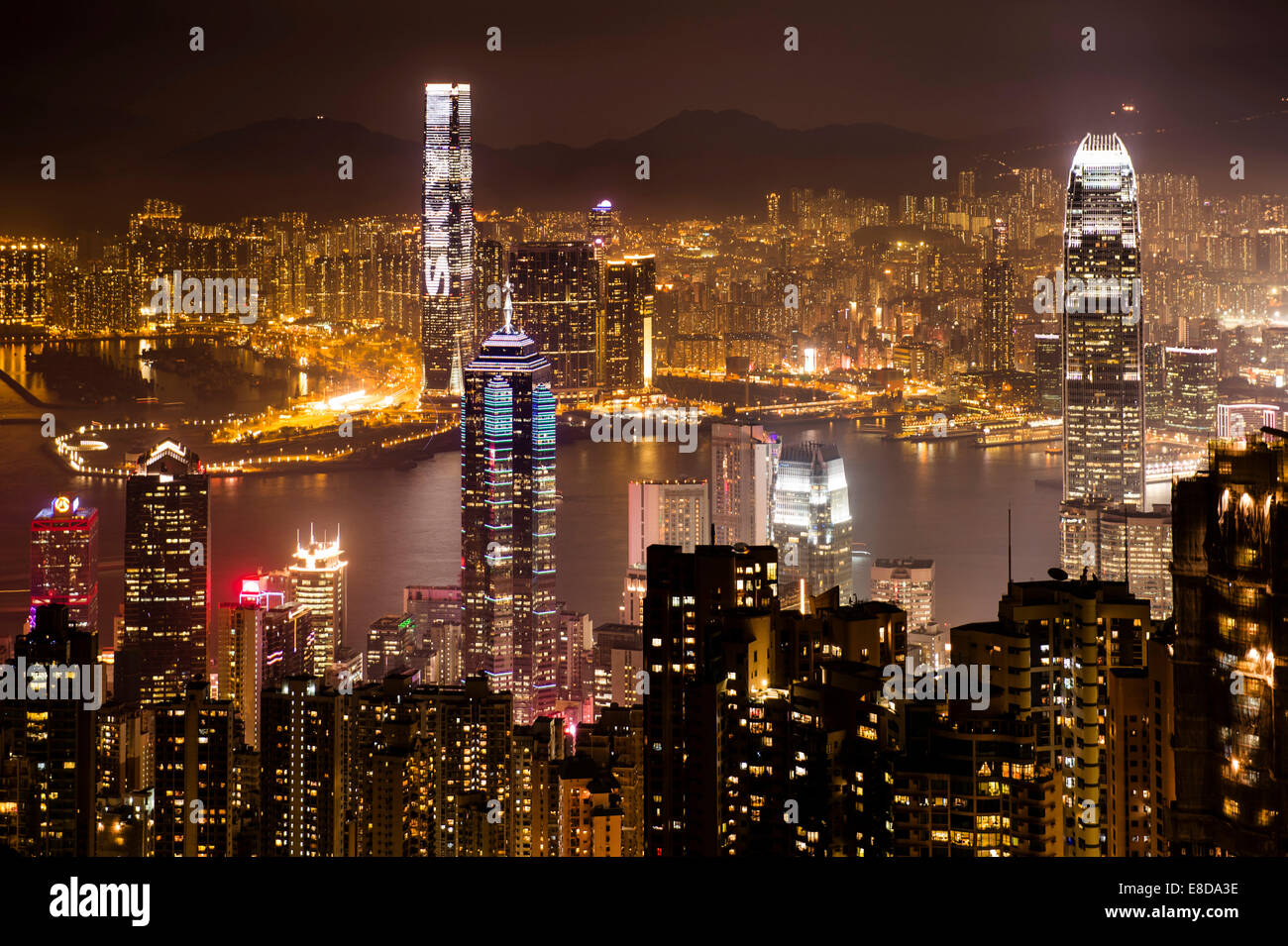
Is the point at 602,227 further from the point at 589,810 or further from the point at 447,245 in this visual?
the point at 589,810

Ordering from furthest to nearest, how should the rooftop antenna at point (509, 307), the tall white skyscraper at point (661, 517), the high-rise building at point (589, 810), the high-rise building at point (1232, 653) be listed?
the rooftop antenna at point (509, 307) → the tall white skyscraper at point (661, 517) → the high-rise building at point (589, 810) → the high-rise building at point (1232, 653)

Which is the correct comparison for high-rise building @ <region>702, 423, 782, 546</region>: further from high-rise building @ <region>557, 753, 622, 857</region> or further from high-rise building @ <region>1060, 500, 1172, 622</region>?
high-rise building @ <region>557, 753, 622, 857</region>

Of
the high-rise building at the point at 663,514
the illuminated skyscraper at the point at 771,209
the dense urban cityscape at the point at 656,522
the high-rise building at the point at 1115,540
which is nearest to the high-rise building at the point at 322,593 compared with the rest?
the dense urban cityscape at the point at 656,522

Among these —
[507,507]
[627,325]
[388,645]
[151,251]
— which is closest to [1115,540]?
[507,507]

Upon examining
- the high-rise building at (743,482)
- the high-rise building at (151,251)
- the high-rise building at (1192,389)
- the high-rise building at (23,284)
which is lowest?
the high-rise building at (743,482)

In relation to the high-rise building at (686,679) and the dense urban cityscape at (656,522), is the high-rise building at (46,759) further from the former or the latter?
the high-rise building at (686,679)
